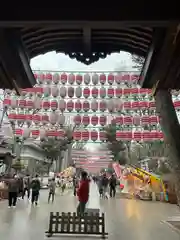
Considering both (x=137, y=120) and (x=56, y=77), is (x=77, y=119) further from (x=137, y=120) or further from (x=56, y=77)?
(x=137, y=120)

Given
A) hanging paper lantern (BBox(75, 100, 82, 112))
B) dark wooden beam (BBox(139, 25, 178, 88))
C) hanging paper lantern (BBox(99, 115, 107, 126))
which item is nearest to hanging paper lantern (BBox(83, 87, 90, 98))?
hanging paper lantern (BBox(75, 100, 82, 112))

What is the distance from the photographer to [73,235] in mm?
7664

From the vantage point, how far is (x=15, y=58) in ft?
16.1

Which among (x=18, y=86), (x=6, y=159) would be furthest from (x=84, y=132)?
(x=18, y=86)

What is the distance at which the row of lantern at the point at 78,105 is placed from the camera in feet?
76.9

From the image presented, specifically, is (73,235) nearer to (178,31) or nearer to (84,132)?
(178,31)

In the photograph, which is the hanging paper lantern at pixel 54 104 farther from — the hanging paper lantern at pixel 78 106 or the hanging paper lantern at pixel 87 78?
the hanging paper lantern at pixel 87 78

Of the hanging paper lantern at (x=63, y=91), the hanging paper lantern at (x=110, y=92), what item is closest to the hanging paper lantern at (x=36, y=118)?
the hanging paper lantern at (x=63, y=91)

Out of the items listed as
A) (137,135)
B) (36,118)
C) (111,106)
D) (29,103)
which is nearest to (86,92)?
(111,106)

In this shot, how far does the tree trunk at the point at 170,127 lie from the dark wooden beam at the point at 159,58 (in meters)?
0.52

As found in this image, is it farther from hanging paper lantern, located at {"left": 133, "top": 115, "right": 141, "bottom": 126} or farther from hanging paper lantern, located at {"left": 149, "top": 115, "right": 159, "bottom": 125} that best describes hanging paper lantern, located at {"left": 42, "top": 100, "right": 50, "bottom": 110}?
hanging paper lantern, located at {"left": 149, "top": 115, "right": 159, "bottom": 125}

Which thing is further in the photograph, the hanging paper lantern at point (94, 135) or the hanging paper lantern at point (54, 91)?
the hanging paper lantern at point (94, 135)

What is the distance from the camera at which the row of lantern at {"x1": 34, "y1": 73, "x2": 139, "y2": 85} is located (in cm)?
2223

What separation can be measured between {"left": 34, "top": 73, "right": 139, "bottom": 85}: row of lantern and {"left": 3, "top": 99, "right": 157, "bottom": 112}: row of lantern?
1835 millimetres
